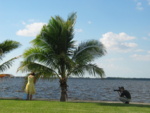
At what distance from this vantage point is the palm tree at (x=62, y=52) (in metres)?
17.5

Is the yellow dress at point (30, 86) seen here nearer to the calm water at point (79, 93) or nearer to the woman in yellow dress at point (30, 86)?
the woman in yellow dress at point (30, 86)

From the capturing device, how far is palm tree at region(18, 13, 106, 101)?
17500 millimetres

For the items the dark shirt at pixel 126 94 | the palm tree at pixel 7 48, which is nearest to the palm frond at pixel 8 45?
the palm tree at pixel 7 48

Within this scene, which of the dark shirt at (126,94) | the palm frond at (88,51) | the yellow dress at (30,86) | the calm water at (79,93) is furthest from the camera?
the calm water at (79,93)

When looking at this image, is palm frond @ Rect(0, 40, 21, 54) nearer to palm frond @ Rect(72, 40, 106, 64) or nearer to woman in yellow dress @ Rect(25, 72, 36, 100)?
woman in yellow dress @ Rect(25, 72, 36, 100)

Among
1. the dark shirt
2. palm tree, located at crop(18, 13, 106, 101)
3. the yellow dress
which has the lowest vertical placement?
the dark shirt

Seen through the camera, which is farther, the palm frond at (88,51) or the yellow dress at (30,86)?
the palm frond at (88,51)

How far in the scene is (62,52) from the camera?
17594 mm

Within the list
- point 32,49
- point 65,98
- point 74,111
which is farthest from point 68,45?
point 74,111

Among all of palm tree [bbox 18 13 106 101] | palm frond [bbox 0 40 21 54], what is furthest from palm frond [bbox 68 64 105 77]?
palm frond [bbox 0 40 21 54]

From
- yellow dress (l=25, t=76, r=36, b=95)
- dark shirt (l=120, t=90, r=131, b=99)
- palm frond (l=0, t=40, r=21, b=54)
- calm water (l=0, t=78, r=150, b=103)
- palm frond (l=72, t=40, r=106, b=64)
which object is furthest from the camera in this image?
calm water (l=0, t=78, r=150, b=103)

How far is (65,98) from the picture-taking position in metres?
18.0

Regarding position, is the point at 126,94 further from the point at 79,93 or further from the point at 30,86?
the point at 79,93

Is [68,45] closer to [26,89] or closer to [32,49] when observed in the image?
[32,49]
